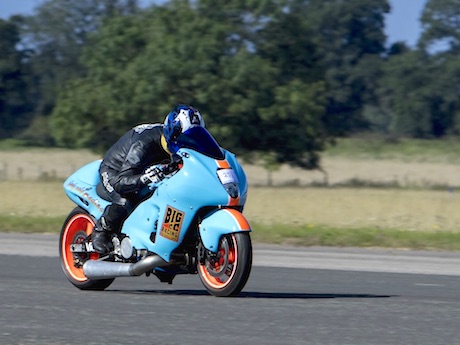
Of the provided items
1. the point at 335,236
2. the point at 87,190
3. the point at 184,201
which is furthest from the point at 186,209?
the point at 335,236

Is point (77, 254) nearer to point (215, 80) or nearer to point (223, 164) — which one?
point (223, 164)

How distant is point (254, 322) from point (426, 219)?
16482 millimetres

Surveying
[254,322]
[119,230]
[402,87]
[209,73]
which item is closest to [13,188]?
[209,73]

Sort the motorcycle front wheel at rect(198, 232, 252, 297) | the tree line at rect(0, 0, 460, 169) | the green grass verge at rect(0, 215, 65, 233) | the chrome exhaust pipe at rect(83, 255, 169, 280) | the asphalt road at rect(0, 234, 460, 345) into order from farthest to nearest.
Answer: the tree line at rect(0, 0, 460, 169) < the green grass verge at rect(0, 215, 65, 233) < the chrome exhaust pipe at rect(83, 255, 169, 280) < the motorcycle front wheel at rect(198, 232, 252, 297) < the asphalt road at rect(0, 234, 460, 345)

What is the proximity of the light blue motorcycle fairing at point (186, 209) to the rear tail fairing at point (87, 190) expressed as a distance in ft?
1.53

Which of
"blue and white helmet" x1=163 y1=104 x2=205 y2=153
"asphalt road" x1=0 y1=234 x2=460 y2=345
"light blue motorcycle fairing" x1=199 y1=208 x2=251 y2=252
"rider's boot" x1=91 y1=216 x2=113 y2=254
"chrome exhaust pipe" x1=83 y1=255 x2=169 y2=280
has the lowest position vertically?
"asphalt road" x1=0 y1=234 x2=460 y2=345

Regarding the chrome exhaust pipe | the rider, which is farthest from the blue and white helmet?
the chrome exhaust pipe

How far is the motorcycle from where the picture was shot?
29.3 feet

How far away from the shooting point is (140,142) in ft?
31.5

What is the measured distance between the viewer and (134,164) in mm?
9547

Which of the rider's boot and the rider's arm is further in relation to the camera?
the rider's boot

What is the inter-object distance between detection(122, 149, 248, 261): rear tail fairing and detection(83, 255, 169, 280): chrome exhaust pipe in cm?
8

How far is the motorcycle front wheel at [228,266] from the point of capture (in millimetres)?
8797

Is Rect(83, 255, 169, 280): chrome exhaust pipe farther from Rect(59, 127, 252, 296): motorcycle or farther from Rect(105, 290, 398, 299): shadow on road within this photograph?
Rect(105, 290, 398, 299): shadow on road
